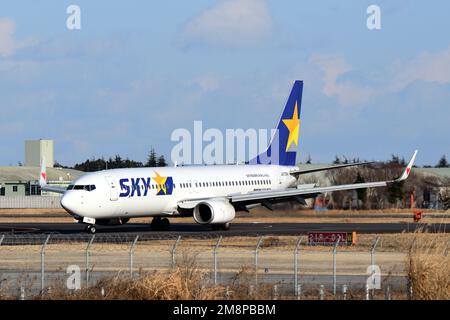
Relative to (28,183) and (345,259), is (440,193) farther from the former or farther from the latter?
(345,259)

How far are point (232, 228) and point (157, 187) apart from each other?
22.6 ft

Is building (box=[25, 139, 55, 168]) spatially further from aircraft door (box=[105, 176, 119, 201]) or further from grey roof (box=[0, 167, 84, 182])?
aircraft door (box=[105, 176, 119, 201])

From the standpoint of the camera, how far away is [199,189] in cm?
6631

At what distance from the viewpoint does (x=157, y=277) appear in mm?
26469

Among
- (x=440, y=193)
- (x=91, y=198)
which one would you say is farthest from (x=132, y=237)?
(x=440, y=193)

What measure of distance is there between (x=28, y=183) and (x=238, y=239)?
261 ft

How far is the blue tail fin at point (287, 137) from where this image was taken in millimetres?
73875

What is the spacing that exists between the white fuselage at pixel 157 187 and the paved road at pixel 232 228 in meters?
1.65

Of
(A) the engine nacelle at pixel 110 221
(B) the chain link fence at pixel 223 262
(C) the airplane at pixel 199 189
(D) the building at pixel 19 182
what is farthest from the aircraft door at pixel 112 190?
(D) the building at pixel 19 182

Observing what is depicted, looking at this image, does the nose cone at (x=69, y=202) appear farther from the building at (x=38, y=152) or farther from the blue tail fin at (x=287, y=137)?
the building at (x=38, y=152)

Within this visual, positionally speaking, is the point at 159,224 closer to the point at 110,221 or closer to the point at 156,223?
the point at 156,223

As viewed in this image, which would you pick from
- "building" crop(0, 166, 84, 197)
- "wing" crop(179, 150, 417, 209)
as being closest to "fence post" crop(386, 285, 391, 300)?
"wing" crop(179, 150, 417, 209)
